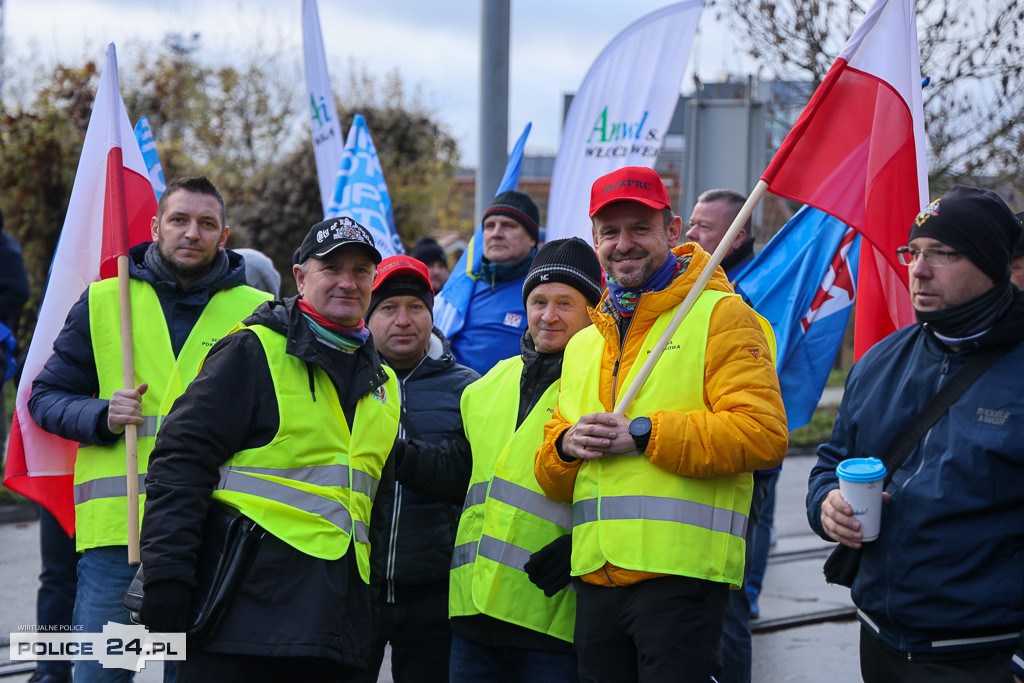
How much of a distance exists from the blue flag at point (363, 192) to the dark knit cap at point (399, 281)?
2422 mm

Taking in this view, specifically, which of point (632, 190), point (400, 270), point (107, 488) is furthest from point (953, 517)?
point (107, 488)

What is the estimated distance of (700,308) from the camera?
3.24 metres

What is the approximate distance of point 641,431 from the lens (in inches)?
120

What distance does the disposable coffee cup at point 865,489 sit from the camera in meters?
2.85

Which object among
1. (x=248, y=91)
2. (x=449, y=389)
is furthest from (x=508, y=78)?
(x=248, y=91)

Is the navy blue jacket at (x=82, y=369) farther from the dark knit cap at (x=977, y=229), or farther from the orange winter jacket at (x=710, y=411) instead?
the dark knit cap at (x=977, y=229)

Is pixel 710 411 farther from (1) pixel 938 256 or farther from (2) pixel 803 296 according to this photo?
(2) pixel 803 296

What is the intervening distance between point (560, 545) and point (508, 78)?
4425 mm

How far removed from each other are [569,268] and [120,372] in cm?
175

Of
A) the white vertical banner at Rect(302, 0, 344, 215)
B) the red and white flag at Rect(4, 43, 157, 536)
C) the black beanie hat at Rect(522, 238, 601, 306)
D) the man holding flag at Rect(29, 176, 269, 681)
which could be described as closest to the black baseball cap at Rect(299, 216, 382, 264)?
the black beanie hat at Rect(522, 238, 601, 306)

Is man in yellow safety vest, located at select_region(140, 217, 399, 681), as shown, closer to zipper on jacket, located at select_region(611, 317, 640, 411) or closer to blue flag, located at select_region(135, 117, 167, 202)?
zipper on jacket, located at select_region(611, 317, 640, 411)

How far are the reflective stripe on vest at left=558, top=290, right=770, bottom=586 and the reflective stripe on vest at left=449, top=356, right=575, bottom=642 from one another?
10.2 inches

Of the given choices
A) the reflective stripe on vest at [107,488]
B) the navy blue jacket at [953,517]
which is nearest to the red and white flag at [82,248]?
the reflective stripe on vest at [107,488]

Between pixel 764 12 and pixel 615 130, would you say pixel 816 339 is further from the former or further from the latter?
pixel 764 12
